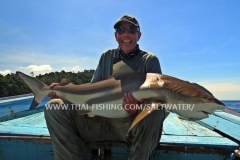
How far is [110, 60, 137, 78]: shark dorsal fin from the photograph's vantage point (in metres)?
2.82

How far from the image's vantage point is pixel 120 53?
3375 millimetres

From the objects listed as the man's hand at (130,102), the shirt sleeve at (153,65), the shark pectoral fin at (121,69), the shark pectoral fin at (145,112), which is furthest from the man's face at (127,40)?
the shark pectoral fin at (145,112)

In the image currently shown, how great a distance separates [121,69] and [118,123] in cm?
68

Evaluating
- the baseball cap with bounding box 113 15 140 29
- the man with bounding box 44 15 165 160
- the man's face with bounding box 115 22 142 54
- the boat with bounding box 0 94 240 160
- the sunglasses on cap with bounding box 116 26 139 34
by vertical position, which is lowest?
the boat with bounding box 0 94 240 160

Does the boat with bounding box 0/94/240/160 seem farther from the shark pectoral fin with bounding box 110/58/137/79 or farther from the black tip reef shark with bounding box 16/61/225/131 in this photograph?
the shark pectoral fin with bounding box 110/58/137/79

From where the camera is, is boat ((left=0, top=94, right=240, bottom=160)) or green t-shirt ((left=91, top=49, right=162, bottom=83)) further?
green t-shirt ((left=91, top=49, right=162, bottom=83))

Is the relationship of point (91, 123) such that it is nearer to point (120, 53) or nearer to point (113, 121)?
point (113, 121)

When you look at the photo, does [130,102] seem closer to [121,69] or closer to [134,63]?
[121,69]

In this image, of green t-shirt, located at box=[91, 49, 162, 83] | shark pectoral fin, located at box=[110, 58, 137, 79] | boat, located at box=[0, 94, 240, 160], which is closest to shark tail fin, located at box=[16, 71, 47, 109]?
boat, located at box=[0, 94, 240, 160]

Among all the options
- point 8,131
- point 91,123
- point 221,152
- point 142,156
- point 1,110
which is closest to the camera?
point 142,156

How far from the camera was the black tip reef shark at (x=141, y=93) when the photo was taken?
2434 mm

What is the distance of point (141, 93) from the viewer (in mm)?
2580

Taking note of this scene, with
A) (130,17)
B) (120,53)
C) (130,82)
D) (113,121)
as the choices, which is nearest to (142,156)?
(113,121)

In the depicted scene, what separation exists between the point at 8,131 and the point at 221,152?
289 centimetres
